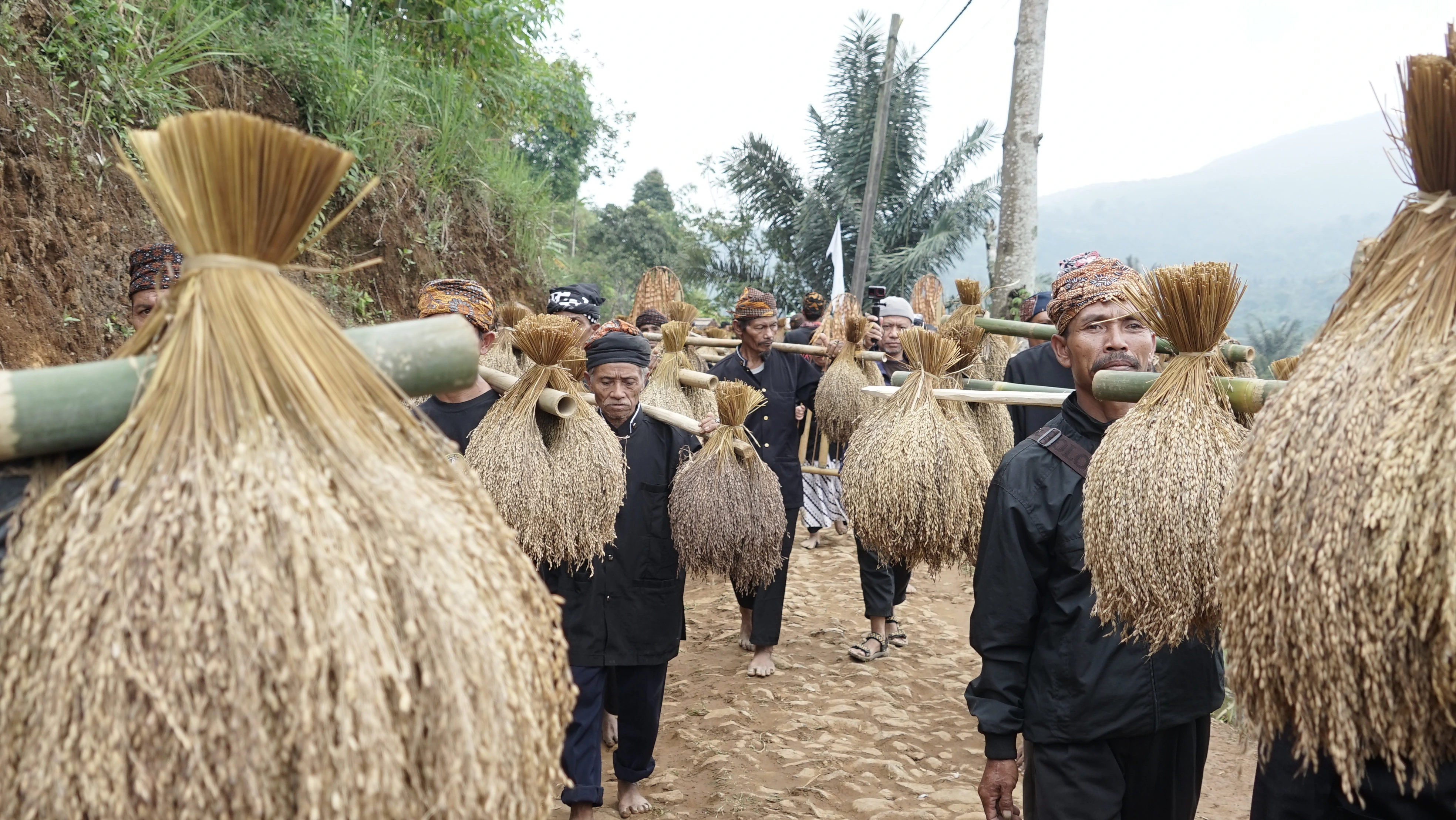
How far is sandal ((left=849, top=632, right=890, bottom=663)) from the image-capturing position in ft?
21.6

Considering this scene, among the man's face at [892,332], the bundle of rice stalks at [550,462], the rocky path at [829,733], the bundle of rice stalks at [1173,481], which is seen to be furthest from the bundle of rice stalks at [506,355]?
the bundle of rice stalks at [1173,481]

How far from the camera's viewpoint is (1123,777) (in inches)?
112

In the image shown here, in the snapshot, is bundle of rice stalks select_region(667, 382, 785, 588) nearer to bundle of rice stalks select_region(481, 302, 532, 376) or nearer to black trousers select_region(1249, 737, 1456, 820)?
bundle of rice stalks select_region(481, 302, 532, 376)

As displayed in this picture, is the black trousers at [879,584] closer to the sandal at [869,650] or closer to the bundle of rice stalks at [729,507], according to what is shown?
the sandal at [869,650]

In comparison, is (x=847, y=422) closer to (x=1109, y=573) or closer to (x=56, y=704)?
(x=1109, y=573)

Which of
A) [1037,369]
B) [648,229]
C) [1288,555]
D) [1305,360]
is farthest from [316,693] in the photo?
[648,229]

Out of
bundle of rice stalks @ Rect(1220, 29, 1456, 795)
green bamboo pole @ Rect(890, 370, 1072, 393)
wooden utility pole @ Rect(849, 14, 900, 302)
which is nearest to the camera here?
bundle of rice stalks @ Rect(1220, 29, 1456, 795)

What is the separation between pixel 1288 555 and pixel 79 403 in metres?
1.63

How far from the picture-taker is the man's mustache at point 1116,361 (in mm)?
2814

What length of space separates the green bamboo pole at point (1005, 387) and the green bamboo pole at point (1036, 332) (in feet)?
0.71

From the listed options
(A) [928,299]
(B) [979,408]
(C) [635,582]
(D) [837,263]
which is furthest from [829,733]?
(D) [837,263]

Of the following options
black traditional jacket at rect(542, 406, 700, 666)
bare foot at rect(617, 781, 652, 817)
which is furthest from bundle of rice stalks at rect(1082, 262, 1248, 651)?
bare foot at rect(617, 781, 652, 817)

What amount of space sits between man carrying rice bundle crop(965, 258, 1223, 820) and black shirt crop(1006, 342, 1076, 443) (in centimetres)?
259

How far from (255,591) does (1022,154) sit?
9139 millimetres
